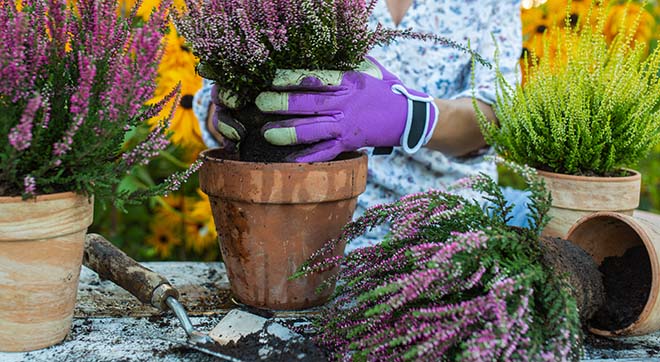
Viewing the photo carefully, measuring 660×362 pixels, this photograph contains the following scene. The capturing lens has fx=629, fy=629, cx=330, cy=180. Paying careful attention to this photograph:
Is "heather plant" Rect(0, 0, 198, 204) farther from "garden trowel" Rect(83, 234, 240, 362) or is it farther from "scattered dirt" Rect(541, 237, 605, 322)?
"scattered dirt" Rect(541, 237, 605, 322)

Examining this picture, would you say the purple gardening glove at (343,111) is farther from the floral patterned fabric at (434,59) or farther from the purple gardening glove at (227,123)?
the floral patterned fabric at (434,59)

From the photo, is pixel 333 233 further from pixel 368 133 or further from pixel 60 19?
pixel 60 19

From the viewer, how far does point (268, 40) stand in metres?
0.93

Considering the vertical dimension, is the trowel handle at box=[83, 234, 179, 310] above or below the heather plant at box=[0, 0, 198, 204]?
below

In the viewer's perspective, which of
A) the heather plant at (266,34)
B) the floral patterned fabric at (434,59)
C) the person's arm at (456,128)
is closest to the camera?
the heather plant at (266,34)

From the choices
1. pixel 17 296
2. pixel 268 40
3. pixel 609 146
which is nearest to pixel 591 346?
pixel 609 146

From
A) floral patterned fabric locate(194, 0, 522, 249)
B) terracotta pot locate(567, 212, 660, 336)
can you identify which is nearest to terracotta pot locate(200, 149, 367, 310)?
terracotta pot locate(567, 212, 660, 336)

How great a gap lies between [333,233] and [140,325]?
33cm

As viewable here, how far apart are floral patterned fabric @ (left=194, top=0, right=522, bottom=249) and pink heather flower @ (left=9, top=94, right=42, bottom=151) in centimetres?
89

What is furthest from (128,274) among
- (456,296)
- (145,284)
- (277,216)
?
(456,296)

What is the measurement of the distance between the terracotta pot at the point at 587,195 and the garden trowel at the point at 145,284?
1.93ft

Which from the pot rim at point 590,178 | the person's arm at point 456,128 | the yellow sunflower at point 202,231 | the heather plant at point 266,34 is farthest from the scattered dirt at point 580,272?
the yellow sunflower at point 202,231

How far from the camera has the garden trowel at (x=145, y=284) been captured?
2.83ft

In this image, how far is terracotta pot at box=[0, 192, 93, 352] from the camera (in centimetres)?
79
